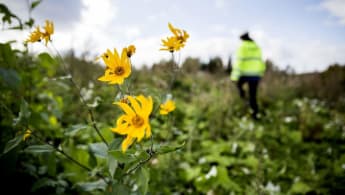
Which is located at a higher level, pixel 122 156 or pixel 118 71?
pixel 118 71

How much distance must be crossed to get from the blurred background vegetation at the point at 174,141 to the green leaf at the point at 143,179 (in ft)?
0.52

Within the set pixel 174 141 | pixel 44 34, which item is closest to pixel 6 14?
pixel 44 34

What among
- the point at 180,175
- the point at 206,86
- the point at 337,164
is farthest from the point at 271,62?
the point at 180,175

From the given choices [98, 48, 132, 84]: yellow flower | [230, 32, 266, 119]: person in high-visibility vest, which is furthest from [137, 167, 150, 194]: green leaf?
[230, 32, 266, 119]: person in high-visibility vest

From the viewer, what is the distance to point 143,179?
2.71 feet

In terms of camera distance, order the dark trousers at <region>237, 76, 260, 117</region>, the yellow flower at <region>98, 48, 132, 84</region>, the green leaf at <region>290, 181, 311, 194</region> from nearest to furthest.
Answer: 1. the yellow flower at <region>98, 48, 132, 84</region>
2. the green leaf at <region>290, 181, 311, 194</region>
3. the dark trousers at <region>237, 76, 260, 117</region>

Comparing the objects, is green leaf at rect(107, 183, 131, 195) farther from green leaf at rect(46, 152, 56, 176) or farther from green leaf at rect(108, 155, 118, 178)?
green leaf at rect(46, 152, 56, 176)

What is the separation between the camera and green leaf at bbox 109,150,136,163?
771mm

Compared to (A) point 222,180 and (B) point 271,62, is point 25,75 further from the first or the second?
(B) point 271,62

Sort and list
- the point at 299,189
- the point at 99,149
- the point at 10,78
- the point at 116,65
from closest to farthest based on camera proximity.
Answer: the point at 116,65 < the point at 99,149 < the point at 10,78 < the point at 299,189

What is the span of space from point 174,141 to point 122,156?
9.41ft

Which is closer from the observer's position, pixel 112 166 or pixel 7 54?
pixel 112 166

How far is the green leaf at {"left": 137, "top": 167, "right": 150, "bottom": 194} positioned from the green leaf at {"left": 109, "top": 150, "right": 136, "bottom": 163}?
0.06 meters

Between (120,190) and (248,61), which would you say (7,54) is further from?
(248,61)
